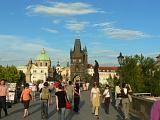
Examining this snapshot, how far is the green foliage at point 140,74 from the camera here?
58.7 m

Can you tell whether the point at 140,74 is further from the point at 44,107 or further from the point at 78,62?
the point at 78,62

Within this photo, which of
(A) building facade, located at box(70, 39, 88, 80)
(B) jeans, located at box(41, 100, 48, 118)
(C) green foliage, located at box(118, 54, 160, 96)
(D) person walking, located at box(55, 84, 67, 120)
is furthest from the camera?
(A) building facade, located at box(70, 39, 88, 80)

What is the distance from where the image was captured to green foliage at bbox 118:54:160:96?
58.7 metres

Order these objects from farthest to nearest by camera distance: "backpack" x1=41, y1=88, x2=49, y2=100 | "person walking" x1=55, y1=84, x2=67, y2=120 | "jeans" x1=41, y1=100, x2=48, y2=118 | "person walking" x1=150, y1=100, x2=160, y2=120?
"jeans" x1=41, y1=100, x2=48, y2=118
"backpack" x1=41, y1=88, x2=49, y2=100
"person walking" x1=55, y1=84, x2=67, y2=120
"person walking" x1=150, y1=100, x2=160, y2=120

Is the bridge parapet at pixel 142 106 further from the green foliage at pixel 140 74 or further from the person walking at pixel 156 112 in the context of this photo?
the green foliage at pixel 140 74

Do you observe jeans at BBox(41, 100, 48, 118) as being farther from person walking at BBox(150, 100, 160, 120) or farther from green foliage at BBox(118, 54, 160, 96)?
green foliage at BBox(118, 54, 160, 96)

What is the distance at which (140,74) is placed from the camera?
2501 inches

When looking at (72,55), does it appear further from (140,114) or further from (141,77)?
(140,114)

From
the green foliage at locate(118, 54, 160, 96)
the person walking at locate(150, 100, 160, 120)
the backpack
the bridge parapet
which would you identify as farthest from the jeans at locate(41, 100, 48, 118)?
the green foliage at locate(118, 54, 160, 96)

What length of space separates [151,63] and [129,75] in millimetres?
8850

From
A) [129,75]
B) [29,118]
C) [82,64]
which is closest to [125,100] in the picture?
[29,118]

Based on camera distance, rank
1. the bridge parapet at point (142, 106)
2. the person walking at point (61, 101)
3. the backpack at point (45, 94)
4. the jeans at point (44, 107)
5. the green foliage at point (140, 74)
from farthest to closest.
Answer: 1. the green foliage at point (140, 74)
2. the jeans at point (44, 107)
3. the backpack at point (45, 94)
4. the bridge parapet at point (142, 106)
5. the person walking at point (61, 101)

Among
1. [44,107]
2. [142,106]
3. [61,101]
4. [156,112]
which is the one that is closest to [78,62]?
[44,107]

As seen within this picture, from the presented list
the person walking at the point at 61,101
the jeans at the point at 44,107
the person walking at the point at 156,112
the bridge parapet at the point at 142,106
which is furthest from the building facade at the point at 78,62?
the person walking at the point at 156,112
